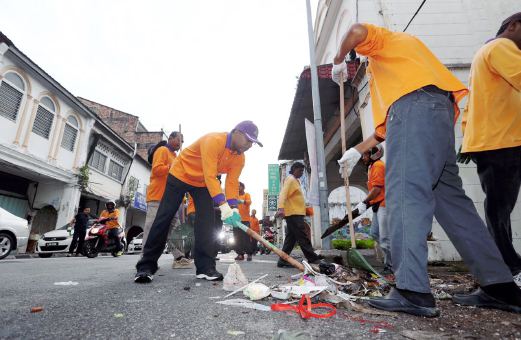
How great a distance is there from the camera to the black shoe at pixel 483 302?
167 cm

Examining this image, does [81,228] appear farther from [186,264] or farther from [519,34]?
[519,34]

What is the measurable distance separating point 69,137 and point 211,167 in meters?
15.3

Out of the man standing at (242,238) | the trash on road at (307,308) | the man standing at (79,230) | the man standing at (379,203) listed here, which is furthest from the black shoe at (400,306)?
the man standing at (79,230)

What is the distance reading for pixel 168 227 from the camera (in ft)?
10.0

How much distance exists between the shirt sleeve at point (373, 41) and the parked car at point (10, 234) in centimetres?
852

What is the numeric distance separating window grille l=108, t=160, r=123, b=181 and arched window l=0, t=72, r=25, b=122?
7660 millimetres

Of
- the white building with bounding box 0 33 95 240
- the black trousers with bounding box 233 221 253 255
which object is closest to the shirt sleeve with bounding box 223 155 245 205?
the black trousers with bounding box 233 221 253 255

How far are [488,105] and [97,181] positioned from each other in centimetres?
1888

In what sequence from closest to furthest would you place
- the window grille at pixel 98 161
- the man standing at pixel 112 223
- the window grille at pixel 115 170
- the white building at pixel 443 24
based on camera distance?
the white building at pixel 443 24
the man standing at pixel 112 223
the window grille at pixel 98 161
the window grille at pixel 115 170

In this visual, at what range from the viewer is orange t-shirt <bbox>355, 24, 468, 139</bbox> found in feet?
5.78

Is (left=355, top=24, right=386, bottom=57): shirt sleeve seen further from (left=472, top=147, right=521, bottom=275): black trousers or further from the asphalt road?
the asphalt road

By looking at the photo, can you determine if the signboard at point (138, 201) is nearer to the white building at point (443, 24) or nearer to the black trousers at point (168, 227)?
the white building at point (443, 24)

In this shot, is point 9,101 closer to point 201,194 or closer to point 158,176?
point 158,176

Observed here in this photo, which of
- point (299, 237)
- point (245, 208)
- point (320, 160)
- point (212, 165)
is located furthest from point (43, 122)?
point (212, 165)
